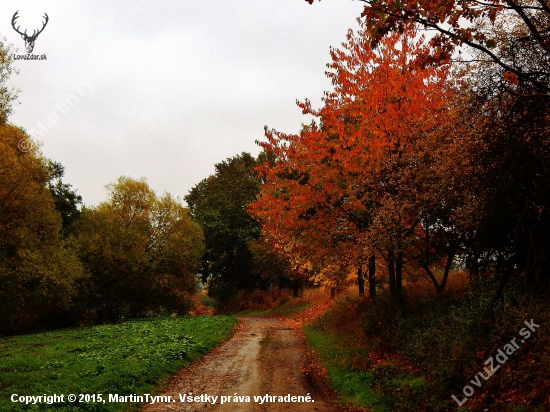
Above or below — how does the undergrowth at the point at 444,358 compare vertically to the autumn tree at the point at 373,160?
below

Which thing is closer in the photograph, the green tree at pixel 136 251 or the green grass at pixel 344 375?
the green grass at pixel 344 375

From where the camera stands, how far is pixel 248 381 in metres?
12.9

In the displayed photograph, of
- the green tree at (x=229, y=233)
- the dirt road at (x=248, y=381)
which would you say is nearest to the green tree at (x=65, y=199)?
the green tree at (x=229, y=233)

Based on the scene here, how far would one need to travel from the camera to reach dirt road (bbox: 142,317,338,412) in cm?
1052

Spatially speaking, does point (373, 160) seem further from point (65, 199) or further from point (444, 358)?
point (65, 199)

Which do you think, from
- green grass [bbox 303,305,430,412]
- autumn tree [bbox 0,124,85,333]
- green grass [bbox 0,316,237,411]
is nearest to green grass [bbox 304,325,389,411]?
green grass [bbox 303,305,430,412]

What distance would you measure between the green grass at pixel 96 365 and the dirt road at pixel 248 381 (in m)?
0.76

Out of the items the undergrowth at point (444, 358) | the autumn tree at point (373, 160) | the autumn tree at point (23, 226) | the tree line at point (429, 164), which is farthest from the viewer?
the autumn tree at point (23, 226)

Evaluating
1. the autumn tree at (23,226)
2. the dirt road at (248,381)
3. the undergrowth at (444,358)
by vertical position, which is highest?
the autumn tree at (23,226)

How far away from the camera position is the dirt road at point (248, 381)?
34.5ft

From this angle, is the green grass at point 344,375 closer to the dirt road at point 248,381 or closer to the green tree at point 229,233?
the dirt road at point 248,381

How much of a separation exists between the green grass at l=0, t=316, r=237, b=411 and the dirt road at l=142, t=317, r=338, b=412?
759 millimetres

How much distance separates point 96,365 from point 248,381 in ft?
17.9

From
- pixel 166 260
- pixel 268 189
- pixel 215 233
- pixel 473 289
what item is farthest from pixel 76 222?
pixel 473 289
